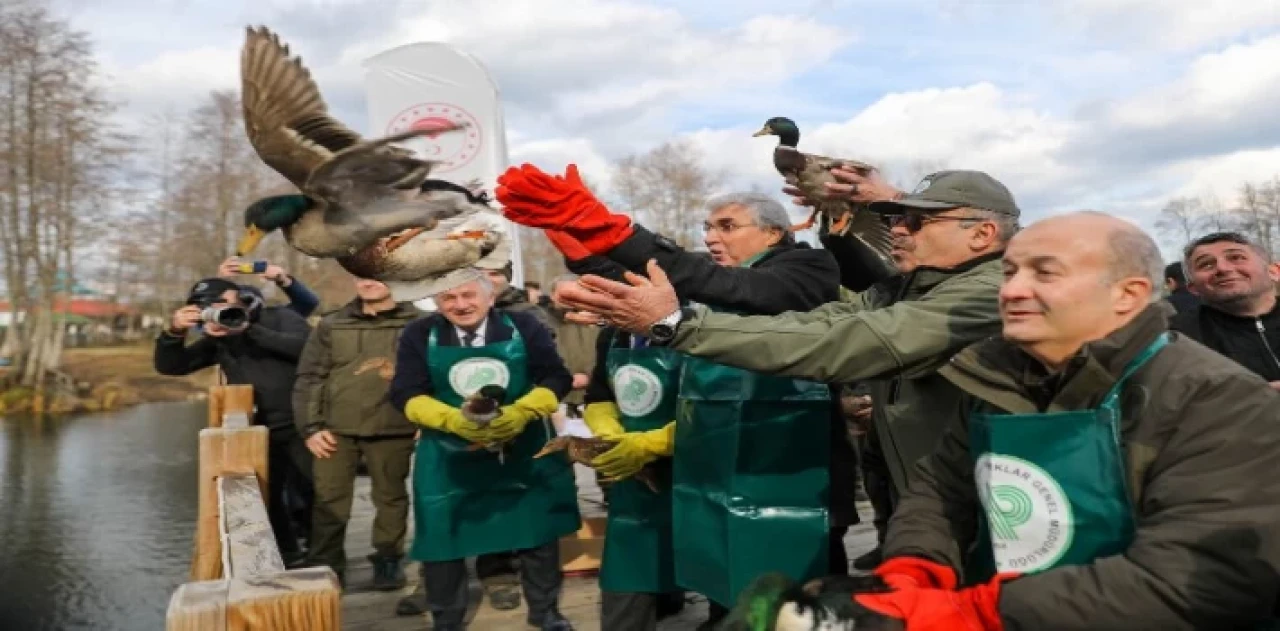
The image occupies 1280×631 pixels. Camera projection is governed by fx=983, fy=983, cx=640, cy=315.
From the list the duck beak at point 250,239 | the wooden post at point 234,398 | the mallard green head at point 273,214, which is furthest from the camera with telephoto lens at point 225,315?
the mallard green head at point 273,214

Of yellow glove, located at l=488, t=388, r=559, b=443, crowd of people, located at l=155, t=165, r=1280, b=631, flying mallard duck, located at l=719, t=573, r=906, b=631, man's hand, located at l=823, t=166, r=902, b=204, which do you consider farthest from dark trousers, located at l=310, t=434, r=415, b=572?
flying mallard duck, located at l=719, t=573, r=906, b=631

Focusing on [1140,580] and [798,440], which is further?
[798,440]

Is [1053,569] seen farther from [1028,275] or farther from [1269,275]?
[1269,275]

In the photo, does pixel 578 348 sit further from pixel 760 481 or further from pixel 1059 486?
pixel 1059 486

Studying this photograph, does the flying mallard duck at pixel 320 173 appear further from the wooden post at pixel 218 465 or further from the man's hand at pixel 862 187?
the man's hand at pixel 862 187

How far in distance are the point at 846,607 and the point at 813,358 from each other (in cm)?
72

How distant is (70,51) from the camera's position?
1731 cm

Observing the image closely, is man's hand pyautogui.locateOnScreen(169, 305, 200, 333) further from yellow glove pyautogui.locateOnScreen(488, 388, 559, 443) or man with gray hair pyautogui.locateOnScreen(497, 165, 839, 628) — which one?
man with gray hair pyautogui.locateOnScreen(497, 165, 839, 628)

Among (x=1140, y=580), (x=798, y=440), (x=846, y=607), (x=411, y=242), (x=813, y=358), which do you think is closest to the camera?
(x=1140, y=580)

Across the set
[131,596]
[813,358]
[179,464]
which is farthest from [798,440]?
[179,464]

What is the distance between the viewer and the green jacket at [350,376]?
561 cm

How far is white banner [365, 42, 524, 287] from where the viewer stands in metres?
5.43

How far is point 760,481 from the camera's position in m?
3.49

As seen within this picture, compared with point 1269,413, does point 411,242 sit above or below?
above
